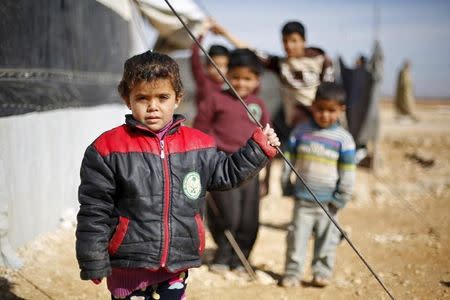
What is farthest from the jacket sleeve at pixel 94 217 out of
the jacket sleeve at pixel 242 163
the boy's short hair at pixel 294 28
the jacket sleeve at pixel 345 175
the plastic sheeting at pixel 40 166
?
the boy's short hair at pixel 294 28

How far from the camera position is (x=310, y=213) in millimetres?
3428

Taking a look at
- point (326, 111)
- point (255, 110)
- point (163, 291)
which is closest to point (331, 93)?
point (326, 111)

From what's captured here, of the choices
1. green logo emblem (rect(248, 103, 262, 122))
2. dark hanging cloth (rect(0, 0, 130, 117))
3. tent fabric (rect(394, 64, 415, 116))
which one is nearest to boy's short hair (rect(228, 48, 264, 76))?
green logo emblem (rect(248, 103, 262, 122))

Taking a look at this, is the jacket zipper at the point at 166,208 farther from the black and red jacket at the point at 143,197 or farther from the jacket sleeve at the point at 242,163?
the jacket sleeve at the point at 242,163

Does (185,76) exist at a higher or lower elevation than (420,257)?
higher

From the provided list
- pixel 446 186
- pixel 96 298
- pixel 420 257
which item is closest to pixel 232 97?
pixel 96 298

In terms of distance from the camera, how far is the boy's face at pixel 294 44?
4.37 meters

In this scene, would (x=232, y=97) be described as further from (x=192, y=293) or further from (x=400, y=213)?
(x=400, y=213)

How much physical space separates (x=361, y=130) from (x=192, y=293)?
169 inches

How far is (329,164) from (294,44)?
4.76ft

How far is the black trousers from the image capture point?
12.7 feet

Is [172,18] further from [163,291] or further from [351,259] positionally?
[163,291]

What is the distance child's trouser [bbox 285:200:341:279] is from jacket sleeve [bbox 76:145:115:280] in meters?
1.80

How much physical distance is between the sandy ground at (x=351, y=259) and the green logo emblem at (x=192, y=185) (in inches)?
53.6
